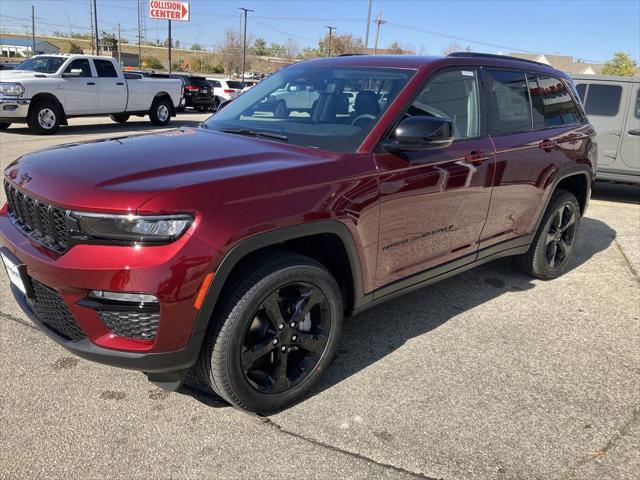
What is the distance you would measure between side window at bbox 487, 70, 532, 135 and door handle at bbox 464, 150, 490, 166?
27 cm

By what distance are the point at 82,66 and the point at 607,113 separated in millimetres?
12368

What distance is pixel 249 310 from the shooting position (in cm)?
257

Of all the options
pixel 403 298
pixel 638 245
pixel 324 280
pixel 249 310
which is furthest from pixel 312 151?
pixel 638 245

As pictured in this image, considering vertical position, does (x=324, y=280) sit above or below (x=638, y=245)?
above

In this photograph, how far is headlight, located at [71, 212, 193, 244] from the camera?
89.4 inches

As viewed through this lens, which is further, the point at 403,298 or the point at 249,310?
the point at 403,298

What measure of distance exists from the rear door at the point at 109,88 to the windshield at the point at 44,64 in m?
0.93

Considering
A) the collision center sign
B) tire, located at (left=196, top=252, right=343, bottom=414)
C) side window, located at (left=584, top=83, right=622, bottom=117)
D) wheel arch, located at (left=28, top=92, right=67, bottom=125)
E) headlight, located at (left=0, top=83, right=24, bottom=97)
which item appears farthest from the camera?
the collision center sign

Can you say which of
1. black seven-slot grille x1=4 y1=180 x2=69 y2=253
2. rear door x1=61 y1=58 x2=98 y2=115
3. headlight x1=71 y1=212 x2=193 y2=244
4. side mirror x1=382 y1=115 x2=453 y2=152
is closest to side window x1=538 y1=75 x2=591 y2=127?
side mirror x1=382 y1=115 x2=453 y2=152

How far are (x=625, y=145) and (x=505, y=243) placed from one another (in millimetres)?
5414

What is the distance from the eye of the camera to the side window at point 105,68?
48.5 ft

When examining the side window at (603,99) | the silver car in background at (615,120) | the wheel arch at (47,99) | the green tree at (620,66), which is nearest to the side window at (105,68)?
the wheel arch at (47,99)

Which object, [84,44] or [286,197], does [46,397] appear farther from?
[84,44]

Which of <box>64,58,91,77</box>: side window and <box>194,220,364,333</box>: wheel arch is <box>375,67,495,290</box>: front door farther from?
<box>64,58,91,77</box>: side window
